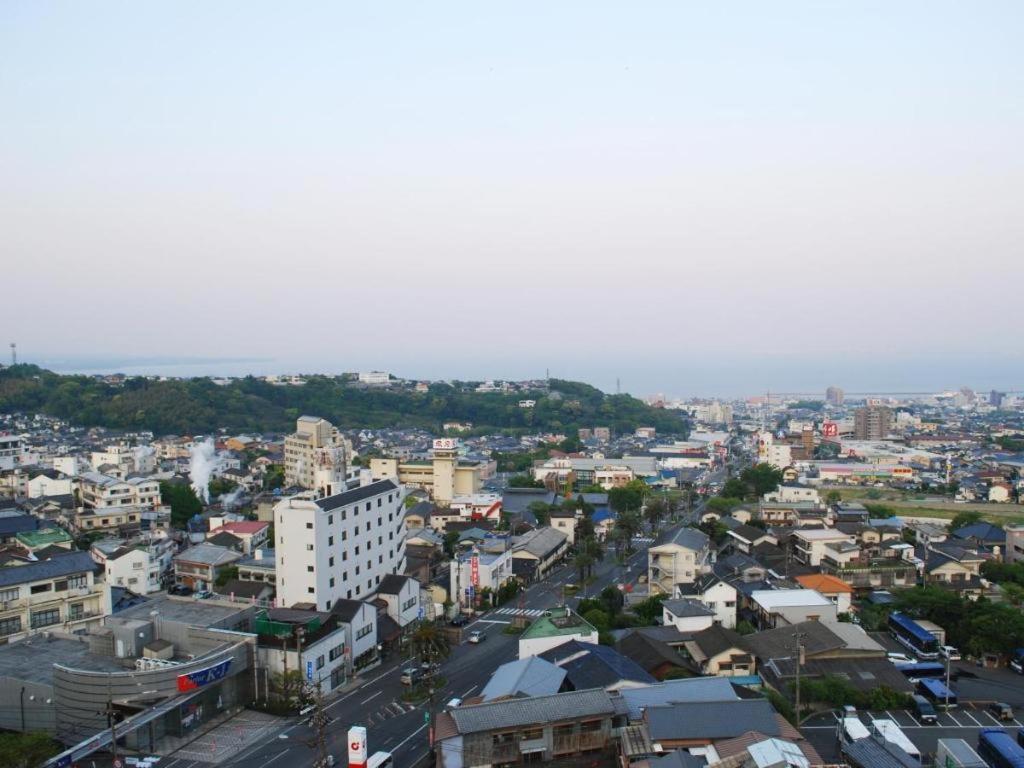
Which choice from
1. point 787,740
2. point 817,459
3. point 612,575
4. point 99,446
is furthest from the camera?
point 817,459

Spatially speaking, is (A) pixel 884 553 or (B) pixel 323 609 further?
(A) pixel 884 553

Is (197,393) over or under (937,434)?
over

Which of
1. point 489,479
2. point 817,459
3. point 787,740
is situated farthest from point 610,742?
point 817,459

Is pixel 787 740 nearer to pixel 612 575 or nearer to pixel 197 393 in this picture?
pixel 612 575

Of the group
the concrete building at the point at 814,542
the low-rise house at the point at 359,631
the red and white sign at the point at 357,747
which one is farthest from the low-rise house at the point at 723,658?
the concrete building at the point at 814,542

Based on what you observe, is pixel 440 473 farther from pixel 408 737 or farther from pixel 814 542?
pixel 408 737

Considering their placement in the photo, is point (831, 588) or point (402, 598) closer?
point (402, 598)

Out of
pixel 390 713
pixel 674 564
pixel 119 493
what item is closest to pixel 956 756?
pixel 390 713
